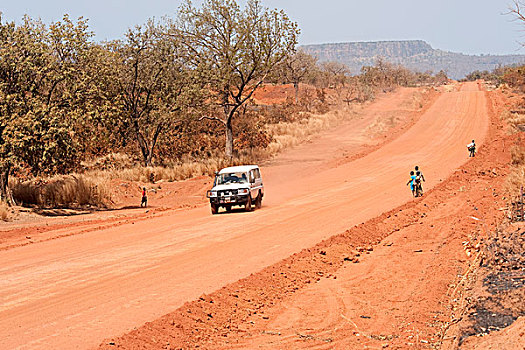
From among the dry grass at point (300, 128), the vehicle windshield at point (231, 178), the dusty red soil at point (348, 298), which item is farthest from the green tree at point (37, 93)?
the dry grass at point (300, 128)

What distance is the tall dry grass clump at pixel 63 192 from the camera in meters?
26.2

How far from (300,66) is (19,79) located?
221 feet

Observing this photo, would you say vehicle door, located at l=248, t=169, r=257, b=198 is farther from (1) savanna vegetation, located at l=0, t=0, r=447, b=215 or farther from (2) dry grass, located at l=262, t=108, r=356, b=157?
(2) dry grass, located at l=262, t=108, r=356, b=157

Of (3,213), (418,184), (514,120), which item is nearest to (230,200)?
(418,184)

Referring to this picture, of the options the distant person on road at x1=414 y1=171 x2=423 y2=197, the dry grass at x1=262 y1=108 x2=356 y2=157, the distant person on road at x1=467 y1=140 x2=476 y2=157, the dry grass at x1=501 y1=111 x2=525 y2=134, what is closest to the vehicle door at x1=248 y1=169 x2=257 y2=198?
the distant person on road at x1=414 y1=171 x2=423 y2=197

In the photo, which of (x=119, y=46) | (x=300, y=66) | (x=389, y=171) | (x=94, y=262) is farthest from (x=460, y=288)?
(x=300, y=66)

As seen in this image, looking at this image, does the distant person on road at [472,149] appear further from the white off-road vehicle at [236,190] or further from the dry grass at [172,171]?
the white off-road vehicle at [236,190]

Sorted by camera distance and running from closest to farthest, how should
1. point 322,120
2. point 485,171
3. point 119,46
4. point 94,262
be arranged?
point 94,262 → point 485,171 → point 119,46 → point 322,120

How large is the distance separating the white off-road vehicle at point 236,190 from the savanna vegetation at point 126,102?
20.7 ft

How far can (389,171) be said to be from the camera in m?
34.8

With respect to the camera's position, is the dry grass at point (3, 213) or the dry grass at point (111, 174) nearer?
the dry grass at point (3, 213)

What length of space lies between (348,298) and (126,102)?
93.1 ft

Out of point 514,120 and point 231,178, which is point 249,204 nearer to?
point 231,178

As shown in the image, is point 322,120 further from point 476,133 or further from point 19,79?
point 19,79
